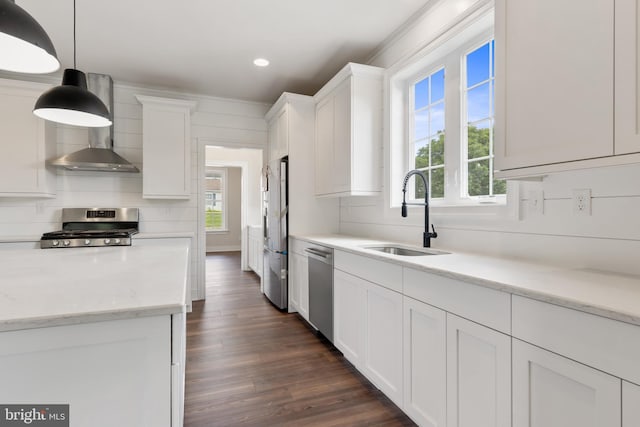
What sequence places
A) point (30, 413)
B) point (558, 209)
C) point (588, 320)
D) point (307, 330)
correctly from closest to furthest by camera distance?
point (30, 413) → point (588, 320) → point (558, 209) → point (307, 330)

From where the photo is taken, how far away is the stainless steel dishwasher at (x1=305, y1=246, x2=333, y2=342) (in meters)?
2.61

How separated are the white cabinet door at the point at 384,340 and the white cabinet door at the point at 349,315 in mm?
71

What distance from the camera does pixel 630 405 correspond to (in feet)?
2.74

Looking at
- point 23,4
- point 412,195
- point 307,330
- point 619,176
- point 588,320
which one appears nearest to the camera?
point 588,320

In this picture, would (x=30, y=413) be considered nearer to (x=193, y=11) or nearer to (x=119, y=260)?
(x=119, y=260)

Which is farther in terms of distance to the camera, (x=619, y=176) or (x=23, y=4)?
(x=23, y=4)

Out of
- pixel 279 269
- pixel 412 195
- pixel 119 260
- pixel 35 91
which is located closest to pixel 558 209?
pixel 412 195

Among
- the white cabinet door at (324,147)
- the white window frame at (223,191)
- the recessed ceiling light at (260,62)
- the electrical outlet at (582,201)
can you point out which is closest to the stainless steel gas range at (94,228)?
the white cabinet door at (324,147)

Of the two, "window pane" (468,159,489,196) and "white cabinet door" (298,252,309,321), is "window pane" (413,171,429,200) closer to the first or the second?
"window pane" (468,159,489,196)

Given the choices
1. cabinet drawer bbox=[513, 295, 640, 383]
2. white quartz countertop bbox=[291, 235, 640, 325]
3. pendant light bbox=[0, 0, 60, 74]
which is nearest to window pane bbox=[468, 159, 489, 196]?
white quartz countertop bbox=[291, 235, 640, 325]

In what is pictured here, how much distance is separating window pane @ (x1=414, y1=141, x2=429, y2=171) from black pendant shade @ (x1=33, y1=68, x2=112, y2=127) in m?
2.26

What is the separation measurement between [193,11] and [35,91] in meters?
2.11

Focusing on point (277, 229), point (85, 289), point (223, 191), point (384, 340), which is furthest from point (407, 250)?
point (223, 191)

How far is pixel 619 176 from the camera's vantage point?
4.31 ft
